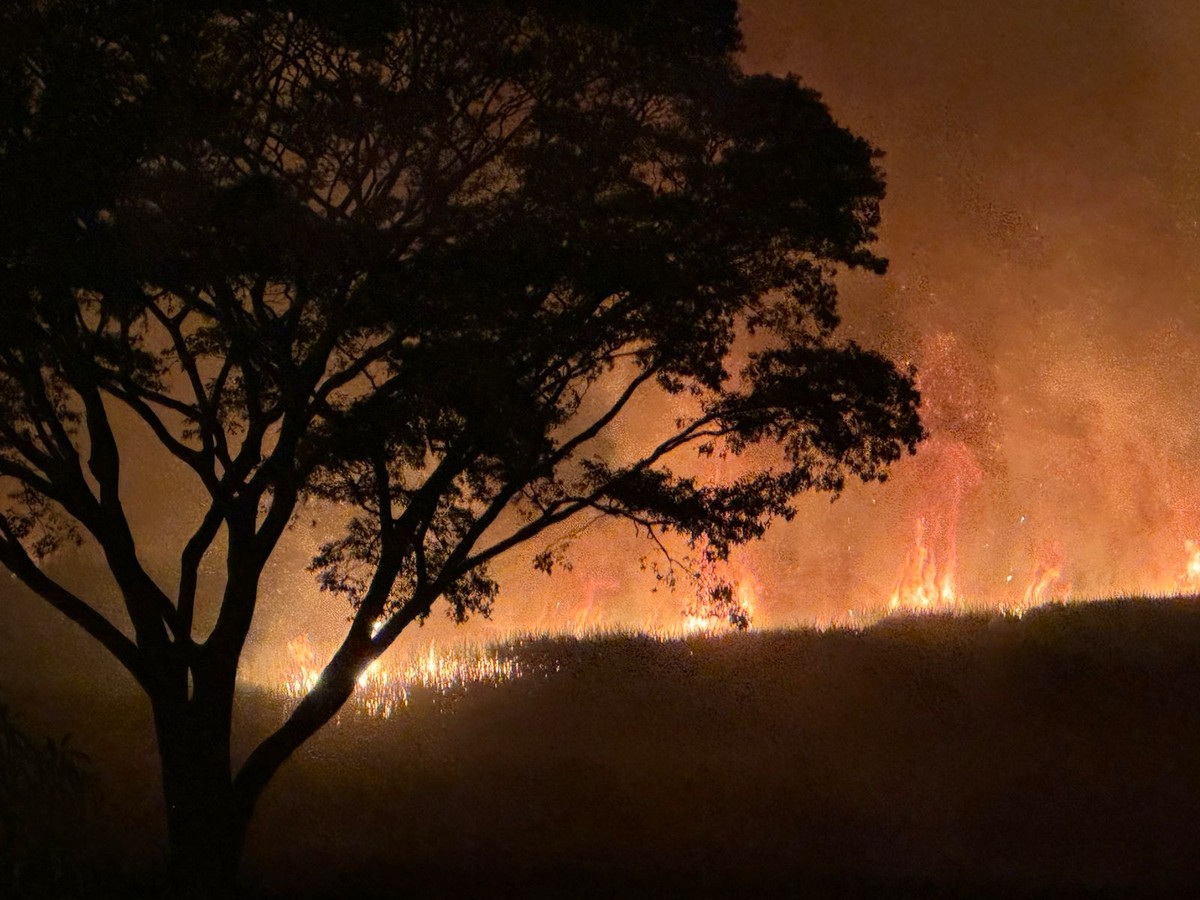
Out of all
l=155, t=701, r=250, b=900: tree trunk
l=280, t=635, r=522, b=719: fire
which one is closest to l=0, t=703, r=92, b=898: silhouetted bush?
l=155, t=701, r=250, b=900: tree trunk

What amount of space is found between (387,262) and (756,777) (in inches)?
298

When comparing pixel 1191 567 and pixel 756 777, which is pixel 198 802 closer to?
pixel 756 777

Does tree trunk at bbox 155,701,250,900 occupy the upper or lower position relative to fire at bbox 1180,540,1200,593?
lower

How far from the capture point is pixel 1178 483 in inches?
1224

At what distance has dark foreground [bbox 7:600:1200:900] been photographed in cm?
1277

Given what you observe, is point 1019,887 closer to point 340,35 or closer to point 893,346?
point 340,35

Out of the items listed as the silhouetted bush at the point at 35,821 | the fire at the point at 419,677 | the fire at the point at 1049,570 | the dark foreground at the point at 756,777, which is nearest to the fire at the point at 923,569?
the fire at the point at 1049,570

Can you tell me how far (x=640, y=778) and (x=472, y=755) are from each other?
2010 millimetres

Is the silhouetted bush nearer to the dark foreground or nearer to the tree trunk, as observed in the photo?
the dark foreground

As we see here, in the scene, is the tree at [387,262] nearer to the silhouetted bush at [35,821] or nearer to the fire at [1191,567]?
the silhouetted bush at [35,821]

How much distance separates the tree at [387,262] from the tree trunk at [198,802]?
0.02m

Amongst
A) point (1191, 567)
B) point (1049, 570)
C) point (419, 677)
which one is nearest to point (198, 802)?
point (419, 677)

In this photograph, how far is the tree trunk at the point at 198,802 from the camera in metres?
10.9

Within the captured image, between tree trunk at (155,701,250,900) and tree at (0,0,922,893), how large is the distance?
23 millimetres
